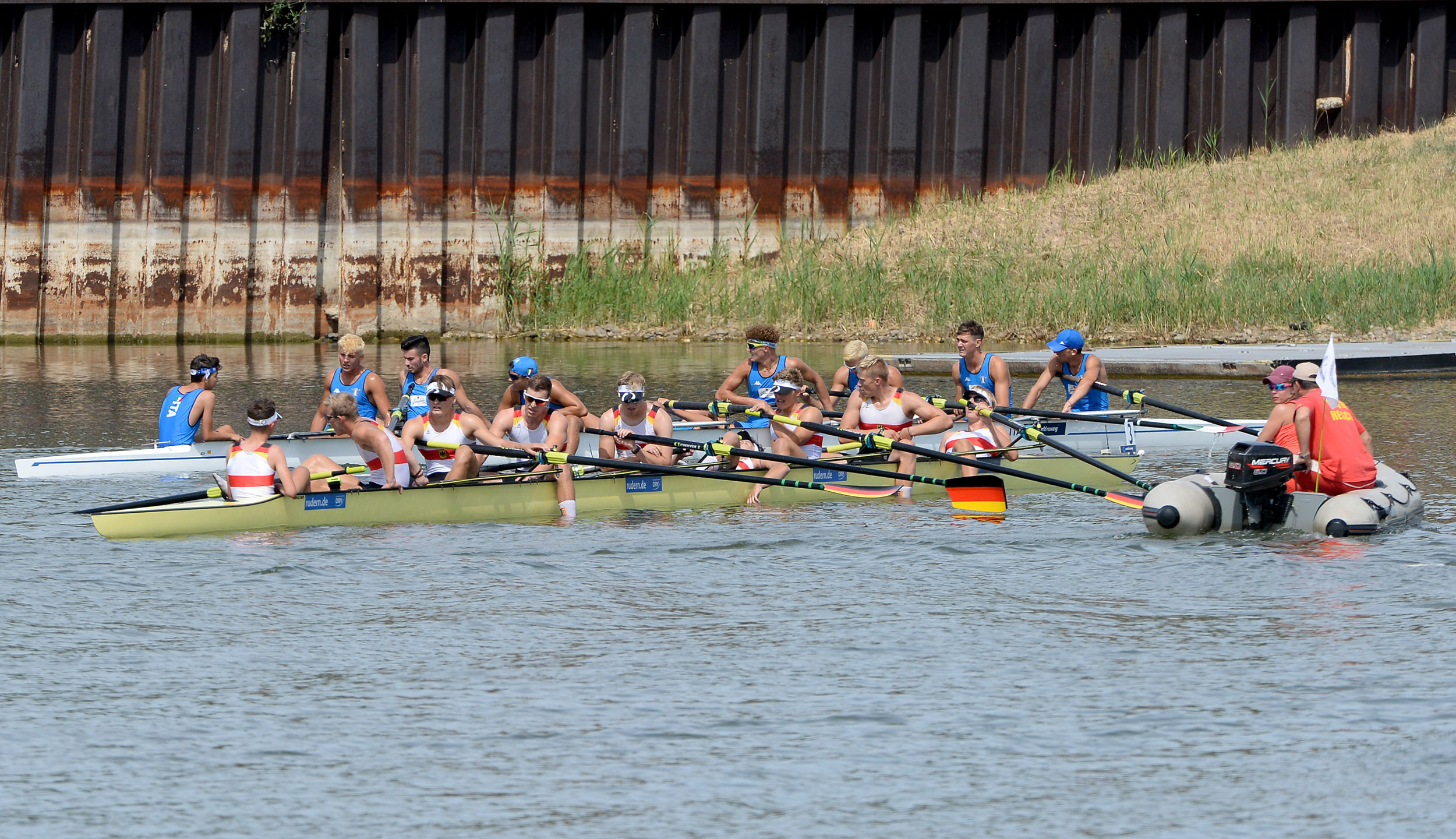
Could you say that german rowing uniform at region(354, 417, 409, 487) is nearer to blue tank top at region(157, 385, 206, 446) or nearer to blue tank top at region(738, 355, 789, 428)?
blue tank top at region(157, 385, 206, 446)

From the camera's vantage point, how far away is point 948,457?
42.6 ft

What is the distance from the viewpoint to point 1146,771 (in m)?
6.74

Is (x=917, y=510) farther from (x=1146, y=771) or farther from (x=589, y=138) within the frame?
(x=589, y=138)

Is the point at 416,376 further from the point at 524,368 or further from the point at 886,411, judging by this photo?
the point at 886,411

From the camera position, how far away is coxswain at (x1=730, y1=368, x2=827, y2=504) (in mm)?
13695

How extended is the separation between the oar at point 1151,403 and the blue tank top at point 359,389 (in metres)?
6.72

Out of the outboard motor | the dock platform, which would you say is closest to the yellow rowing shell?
the outboard motor

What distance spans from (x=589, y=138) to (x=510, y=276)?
105 inches

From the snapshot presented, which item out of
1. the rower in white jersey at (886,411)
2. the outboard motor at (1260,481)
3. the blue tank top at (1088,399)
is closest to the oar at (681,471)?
the rower in white jersey at (886,411)

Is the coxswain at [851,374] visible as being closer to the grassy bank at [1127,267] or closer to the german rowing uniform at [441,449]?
the german rowing uniform at [441,449]

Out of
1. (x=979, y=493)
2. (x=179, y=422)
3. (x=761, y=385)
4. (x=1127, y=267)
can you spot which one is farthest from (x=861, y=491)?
(x=1127, y=267)

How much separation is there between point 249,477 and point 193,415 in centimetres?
317

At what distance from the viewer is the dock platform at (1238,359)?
2031cm

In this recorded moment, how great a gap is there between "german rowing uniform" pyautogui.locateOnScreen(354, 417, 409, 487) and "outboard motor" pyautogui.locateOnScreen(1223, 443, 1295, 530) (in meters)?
5.99
